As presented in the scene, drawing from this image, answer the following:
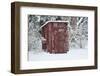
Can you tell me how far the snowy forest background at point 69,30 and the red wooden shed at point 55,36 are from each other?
1.1 inches

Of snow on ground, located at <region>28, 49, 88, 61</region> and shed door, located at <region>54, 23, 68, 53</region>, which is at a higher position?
shed door, located at <region>54, 23, 68, 53</region>

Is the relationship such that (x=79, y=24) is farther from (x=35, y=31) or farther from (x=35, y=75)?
(x=35, y=75)

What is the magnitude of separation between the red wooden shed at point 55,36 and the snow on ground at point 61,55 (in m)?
0.03

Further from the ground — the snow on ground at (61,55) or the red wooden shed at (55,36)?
the red wooden shed at (55,36)

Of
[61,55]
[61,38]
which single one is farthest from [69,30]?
[61,55]

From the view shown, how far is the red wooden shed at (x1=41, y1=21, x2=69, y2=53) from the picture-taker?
1646 mm

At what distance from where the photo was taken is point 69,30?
5.65ft

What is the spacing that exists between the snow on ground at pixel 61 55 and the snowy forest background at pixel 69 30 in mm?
31

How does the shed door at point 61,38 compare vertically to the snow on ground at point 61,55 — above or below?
above

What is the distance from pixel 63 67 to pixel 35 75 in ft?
0.69

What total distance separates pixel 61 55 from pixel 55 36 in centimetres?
14

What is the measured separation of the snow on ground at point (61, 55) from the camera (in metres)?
1.60

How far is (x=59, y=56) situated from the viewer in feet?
5.53

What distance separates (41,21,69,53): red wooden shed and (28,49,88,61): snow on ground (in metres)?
0.03
